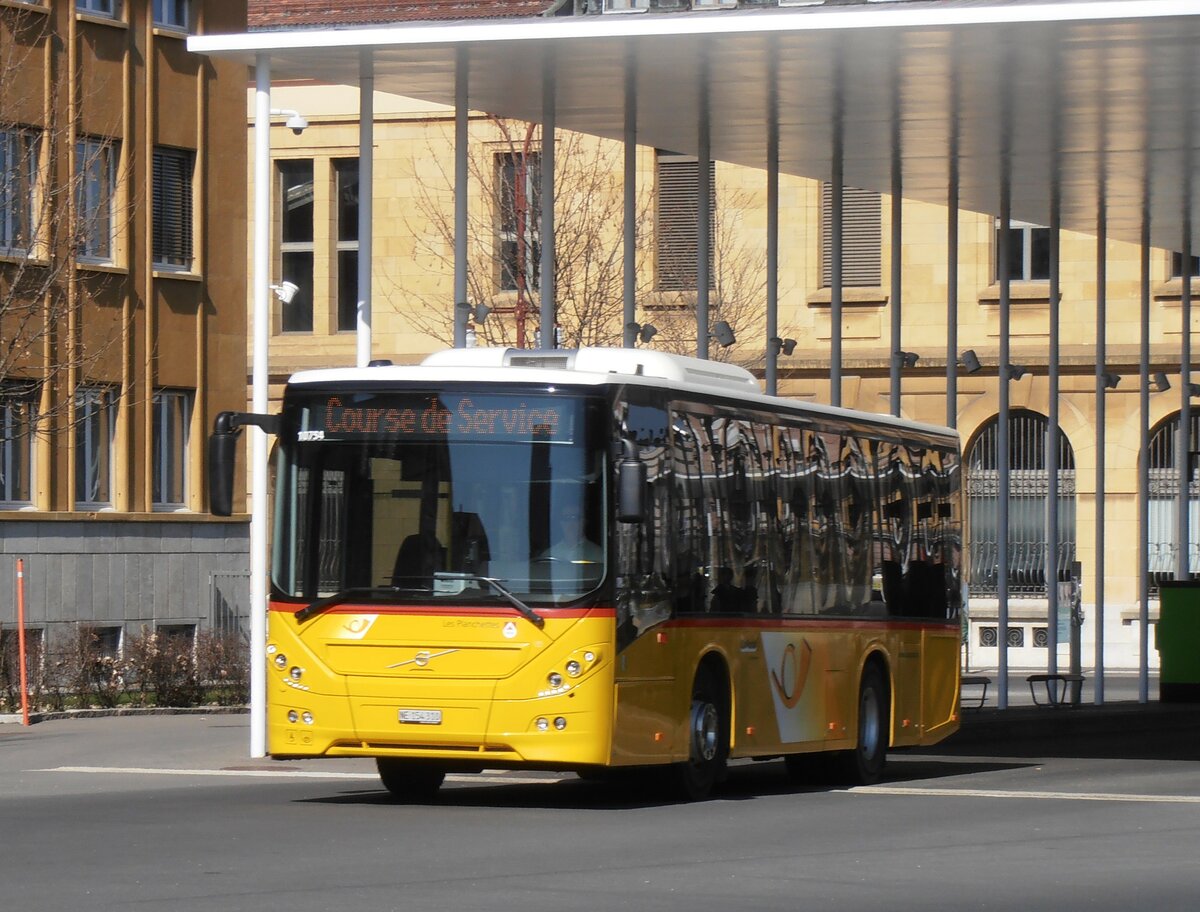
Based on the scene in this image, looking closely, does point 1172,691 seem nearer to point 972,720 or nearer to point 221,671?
point 972,720

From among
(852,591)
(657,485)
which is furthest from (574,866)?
(852,591)

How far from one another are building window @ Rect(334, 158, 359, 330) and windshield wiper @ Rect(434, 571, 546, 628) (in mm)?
32955

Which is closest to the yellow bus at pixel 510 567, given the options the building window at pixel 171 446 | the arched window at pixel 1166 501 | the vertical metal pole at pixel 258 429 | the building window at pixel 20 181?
the vertical metal pole at pixel 258 429

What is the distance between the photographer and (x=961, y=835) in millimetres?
15094

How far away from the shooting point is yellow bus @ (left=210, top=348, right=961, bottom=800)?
16359 millimetres

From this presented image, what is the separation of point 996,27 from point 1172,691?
13487 mm

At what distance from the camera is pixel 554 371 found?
1669 centimetres

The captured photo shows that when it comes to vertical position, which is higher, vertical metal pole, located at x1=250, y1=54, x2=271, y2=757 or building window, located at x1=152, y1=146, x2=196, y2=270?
building window, located at x1=152, y1=146, x2=196, y2=270

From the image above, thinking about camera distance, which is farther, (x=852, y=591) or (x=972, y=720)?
(x=972, y=720)

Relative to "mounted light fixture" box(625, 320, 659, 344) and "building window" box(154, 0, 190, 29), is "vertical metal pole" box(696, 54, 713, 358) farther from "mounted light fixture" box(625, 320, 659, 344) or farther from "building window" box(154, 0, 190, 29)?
"building window" box(154, 0, 190, 29)

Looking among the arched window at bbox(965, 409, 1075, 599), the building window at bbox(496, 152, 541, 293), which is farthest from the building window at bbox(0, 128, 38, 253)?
the arched window at bbox(965, 409, 1075, 599)

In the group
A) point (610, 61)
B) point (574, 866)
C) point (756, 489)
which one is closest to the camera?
point (574, 866)

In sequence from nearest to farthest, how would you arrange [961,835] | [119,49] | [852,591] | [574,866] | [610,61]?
[574,866] < [961,835] < [852,591] < [610,61] < [119,49]

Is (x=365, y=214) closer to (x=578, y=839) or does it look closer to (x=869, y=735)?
(x=869, y=735)
